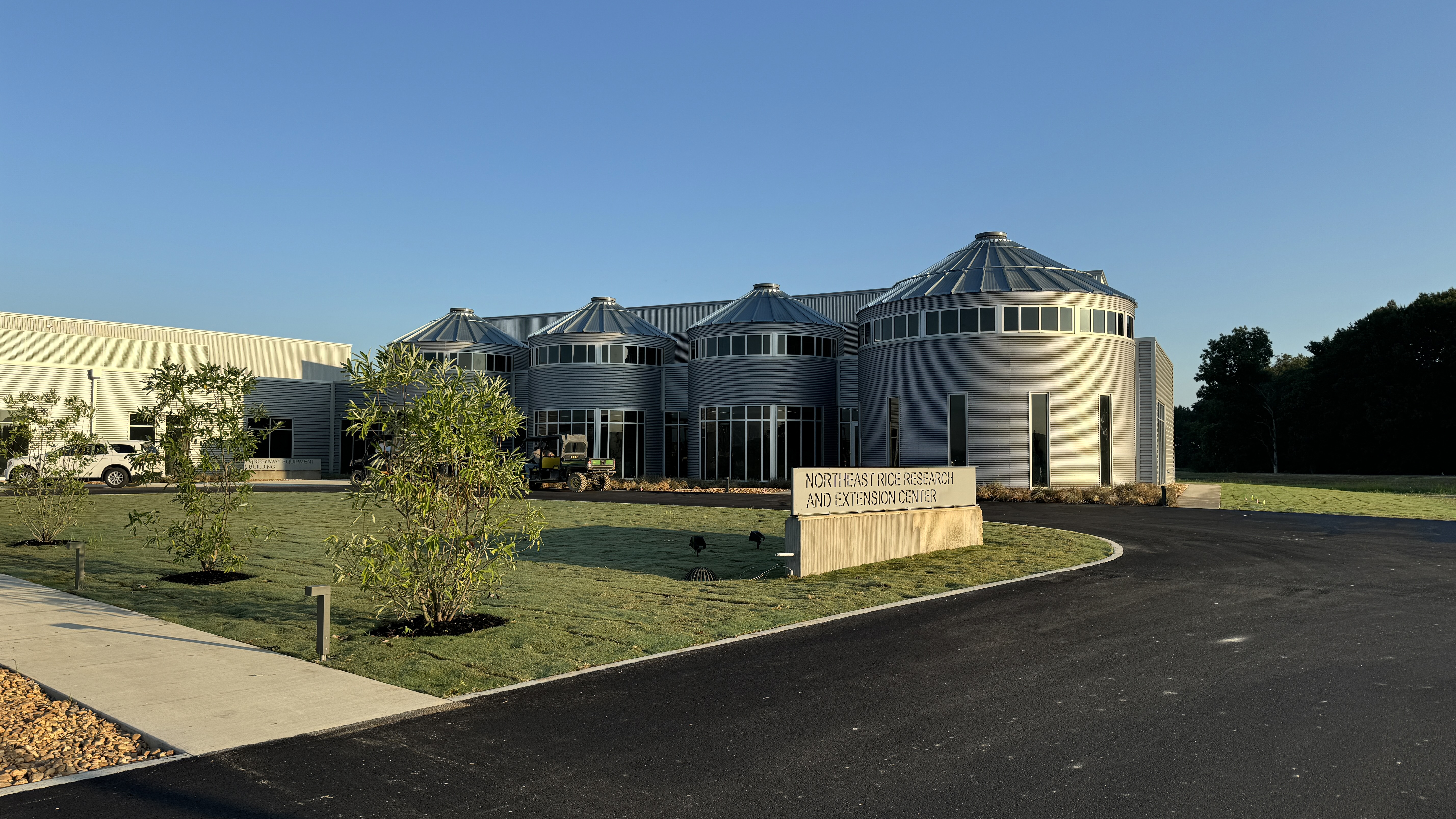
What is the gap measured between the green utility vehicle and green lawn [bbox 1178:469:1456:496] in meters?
33.1

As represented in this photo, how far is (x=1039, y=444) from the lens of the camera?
A: 34.1m

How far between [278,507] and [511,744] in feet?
77.7

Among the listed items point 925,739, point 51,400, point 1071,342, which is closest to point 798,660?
point 925,739

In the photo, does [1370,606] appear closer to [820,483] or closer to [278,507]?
[820,483]

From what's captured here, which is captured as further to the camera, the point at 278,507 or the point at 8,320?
the point at 8,320

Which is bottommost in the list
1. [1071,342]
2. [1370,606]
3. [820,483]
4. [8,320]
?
[1370,606]

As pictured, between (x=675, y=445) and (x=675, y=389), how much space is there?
297 cm

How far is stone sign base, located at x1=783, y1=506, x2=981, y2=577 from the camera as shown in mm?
14133

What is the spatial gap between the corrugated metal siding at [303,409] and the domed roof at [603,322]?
14.9 metres

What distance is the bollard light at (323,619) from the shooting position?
335 inches

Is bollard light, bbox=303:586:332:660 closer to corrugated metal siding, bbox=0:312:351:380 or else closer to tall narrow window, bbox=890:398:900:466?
tall narrow window, bbox=890:398:900:466

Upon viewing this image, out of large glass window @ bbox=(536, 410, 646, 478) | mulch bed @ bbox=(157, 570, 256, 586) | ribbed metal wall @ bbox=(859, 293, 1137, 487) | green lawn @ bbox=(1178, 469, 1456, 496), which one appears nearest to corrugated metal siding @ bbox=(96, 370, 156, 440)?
large glass window @ bbox=(536, 410, 646, 478)

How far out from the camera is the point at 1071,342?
3431 cm

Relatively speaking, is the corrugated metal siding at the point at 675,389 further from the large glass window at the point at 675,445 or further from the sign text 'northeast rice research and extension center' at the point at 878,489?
the sign text 'northeast rice research and extension center' at the point at 878,489
